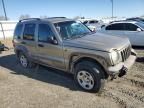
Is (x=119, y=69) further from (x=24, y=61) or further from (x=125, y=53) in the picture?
(x=24, y=61)

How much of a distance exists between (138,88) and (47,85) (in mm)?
2676

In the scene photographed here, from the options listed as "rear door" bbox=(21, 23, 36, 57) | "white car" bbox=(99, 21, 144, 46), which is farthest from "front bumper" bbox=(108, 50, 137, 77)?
"white car" bbox=(99, 21, 144, 46)

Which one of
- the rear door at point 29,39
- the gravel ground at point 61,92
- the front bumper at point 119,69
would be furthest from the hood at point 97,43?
the rear door at point 29,39

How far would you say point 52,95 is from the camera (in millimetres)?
5523

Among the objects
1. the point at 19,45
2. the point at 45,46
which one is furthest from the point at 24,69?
the point at 45,46

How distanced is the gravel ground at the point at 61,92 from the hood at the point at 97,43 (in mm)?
1184

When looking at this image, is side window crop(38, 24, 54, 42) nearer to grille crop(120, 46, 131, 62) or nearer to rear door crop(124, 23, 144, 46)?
grille crop(120, 46, 131, 62)

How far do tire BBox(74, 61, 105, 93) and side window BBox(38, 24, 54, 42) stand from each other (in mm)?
1466

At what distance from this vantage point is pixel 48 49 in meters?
6.49

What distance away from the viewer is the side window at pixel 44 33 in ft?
21.1

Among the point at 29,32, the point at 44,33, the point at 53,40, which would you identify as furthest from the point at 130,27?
the point at 53,40

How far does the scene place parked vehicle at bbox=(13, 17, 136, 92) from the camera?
5160 mm

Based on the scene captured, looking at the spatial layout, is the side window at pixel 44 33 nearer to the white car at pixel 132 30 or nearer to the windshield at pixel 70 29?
the windshield at pixel 70 29

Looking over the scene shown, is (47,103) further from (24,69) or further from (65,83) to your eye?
(24,69)
